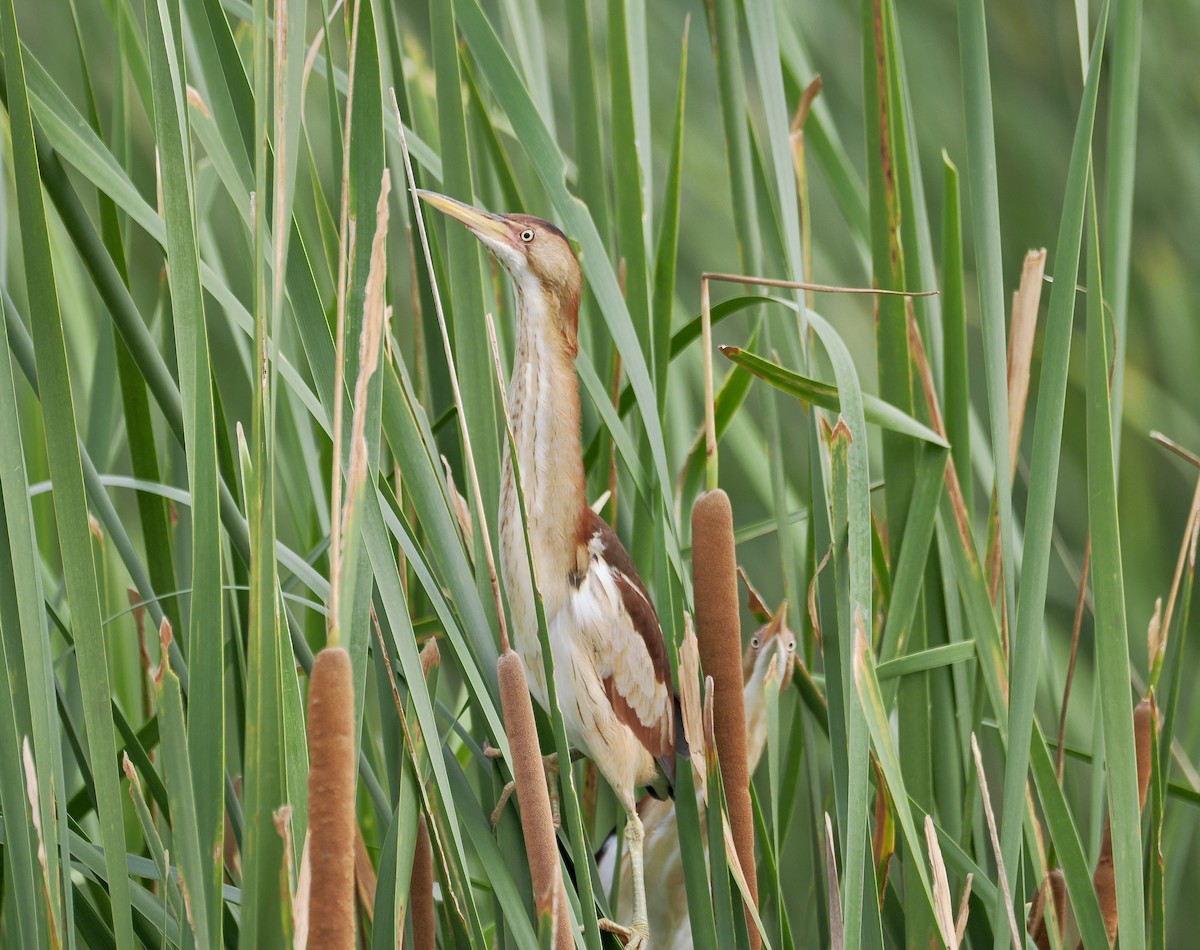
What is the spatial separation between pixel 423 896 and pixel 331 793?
0.25 m

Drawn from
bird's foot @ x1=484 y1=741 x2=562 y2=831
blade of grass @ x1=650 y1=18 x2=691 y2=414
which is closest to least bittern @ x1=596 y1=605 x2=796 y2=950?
bird's foot @ x1=484 y1=741 x2=562 y2=831

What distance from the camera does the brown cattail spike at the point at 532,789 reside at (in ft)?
1.66

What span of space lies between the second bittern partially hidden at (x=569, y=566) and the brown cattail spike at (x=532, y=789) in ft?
0.94

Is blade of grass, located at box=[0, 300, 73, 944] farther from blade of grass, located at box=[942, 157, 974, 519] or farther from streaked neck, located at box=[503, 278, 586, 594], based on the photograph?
blade of grass, located at box=[942, 157, 974, 519]

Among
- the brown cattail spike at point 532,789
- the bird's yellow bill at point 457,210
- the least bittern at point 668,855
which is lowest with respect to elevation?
the least bittern at point 668,855

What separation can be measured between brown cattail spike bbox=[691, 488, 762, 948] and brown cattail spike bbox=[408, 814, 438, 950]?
6.5 inches

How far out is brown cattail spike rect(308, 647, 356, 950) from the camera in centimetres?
40

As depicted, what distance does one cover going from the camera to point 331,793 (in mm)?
404

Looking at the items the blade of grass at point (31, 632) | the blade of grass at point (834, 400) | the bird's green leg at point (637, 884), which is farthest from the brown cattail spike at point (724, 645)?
the blade of grass at point (31, 632)

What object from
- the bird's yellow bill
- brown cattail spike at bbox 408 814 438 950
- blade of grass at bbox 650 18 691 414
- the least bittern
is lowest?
the least bittern

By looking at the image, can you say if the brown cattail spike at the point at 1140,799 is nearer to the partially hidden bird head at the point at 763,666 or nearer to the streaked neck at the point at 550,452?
the partially hidden bird head at the point at 763,666

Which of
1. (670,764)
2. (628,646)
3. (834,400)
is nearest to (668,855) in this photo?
(670,764)

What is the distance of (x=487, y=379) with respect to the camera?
67 cm

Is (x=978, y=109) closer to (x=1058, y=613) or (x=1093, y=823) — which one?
(x=1093, y=823)
